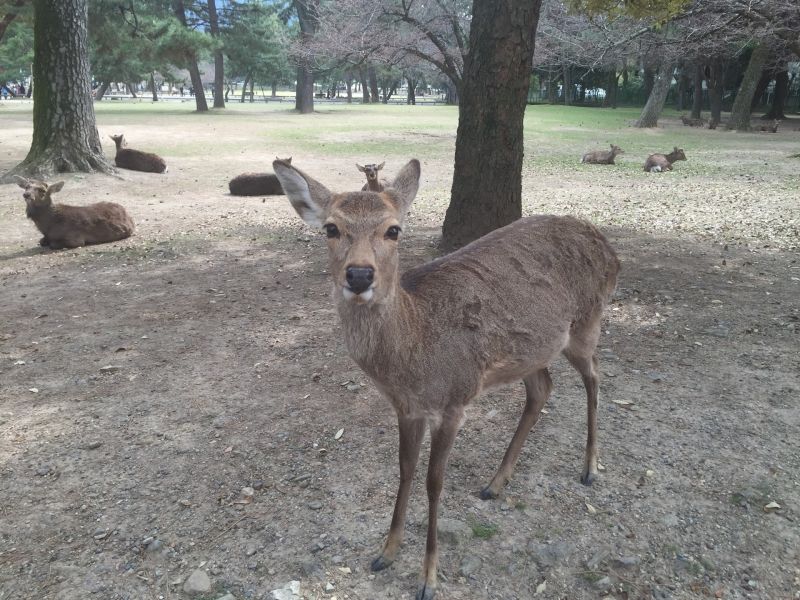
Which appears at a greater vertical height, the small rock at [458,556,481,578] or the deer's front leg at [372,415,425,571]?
the deer's front leg at [372,415,425,571]

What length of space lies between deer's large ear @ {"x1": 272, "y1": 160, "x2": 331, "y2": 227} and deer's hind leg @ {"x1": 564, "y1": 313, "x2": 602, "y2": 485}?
1.58 meters

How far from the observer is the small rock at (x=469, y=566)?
2822 millimetres

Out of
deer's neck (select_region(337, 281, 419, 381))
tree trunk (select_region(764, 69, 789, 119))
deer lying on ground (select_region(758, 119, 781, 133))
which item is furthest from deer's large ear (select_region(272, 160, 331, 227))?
tree trunk (select_region(764, 69, 789, 119))

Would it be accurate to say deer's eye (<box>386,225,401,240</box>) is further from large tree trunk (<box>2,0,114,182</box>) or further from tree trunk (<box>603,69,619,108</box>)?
tree trunk (<box>603,69,619,108</box>)

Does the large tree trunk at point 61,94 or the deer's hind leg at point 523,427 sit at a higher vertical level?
the large tree trunk at point 61,94

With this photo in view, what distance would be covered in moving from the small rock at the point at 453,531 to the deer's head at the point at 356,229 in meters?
1.34

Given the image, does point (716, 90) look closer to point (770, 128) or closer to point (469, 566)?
point (770, 128)

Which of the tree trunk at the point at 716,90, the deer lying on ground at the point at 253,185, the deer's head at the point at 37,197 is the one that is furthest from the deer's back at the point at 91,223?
the tree trunk at the point at 716,90

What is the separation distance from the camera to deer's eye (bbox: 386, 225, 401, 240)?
261 centimetres

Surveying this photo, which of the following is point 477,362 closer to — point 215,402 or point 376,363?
point 376,363

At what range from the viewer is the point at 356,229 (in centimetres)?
255

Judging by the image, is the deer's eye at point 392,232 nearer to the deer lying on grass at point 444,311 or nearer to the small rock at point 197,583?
the deer lying on grass at point 444,311

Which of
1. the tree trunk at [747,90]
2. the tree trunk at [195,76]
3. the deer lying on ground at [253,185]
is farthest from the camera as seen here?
the tree trunk at [195,76]

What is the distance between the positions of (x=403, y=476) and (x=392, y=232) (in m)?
1.18
